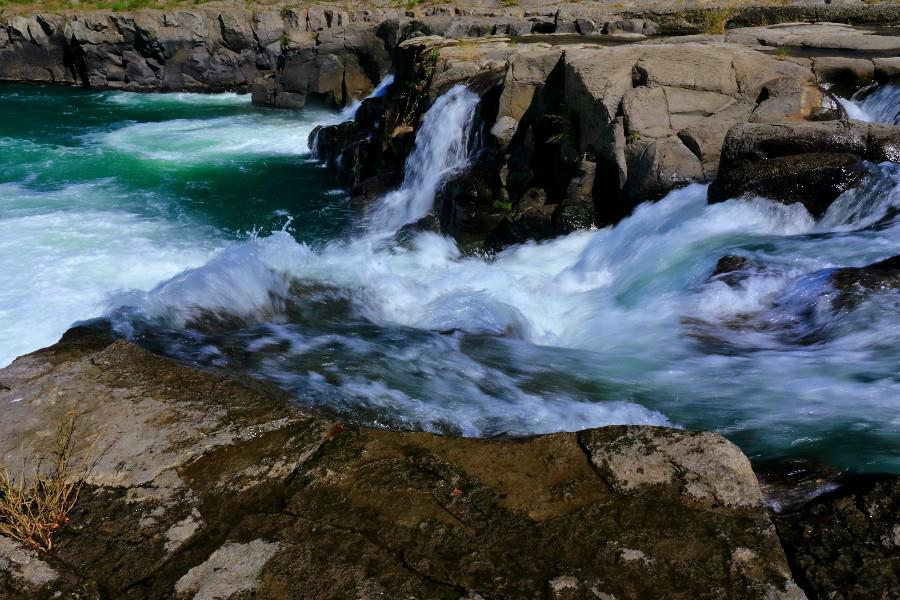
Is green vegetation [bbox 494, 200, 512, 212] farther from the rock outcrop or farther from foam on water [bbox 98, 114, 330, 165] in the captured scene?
foam on water [bbox 98, 114, 330, 165]

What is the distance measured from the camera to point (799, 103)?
9.28 meters

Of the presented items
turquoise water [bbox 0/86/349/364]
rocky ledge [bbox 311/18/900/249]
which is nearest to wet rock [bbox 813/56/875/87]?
rocky ledge [bbox 311/18/900/249]

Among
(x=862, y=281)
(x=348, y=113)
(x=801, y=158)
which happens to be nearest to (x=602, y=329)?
(x=862, y=281)

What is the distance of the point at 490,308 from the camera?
7.24 m

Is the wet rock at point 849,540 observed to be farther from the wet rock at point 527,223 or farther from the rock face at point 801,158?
the wet rock at point 527,223

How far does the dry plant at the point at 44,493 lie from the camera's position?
2926mm

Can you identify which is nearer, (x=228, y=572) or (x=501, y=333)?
(x=228, y=572)

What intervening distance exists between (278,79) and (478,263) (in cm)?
1694

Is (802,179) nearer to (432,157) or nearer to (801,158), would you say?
(801,158)

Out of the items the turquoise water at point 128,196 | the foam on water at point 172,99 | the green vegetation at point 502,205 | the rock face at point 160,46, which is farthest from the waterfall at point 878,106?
the foam on water at point 172,99

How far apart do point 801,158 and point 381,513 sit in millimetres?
6602

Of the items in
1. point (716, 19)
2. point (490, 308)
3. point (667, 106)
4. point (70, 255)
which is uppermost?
point (716, 19)

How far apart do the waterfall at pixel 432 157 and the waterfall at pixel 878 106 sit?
5.18 m

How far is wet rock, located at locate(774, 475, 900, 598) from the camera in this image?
2.54 meters
